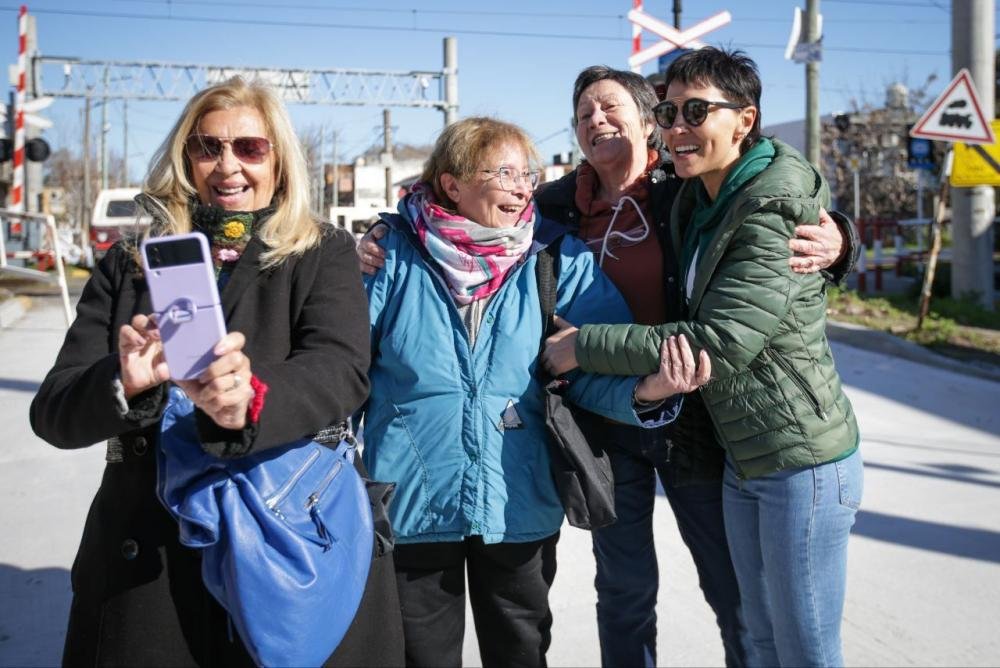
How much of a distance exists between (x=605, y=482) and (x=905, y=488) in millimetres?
3509

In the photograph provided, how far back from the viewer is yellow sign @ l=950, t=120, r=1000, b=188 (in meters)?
9.08

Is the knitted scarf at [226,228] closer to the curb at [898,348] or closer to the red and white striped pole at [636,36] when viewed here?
the curb at [898,348]

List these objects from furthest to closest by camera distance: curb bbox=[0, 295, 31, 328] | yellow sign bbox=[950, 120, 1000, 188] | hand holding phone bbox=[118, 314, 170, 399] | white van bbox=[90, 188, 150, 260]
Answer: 1. white van bbox=[90, 188, 150, 260]
2. curb bbox=[0, 295, 31, 328]
3. yellow sign bbox=[950, 120, 1000, 188]
4. hand holding phone bbox=[118, 314, 170, 399]

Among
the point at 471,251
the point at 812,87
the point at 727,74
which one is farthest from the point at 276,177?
the point at 812,87

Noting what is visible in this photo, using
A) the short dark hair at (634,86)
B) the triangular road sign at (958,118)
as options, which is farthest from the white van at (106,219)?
the short dark hair at (634,86)

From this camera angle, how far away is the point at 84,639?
5.94 feet

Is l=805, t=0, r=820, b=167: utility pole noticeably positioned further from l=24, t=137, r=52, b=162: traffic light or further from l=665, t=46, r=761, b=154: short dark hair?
l=24, t=137, r=52, b=162: traffic light

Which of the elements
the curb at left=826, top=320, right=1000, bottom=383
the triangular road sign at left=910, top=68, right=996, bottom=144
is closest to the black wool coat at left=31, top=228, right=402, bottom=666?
the curb at left=826, top=320, right=1000, bottom=383

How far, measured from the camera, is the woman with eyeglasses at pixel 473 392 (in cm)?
238

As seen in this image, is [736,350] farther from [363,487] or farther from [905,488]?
[905,488]

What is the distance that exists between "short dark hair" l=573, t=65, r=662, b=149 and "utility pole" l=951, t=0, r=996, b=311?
8935mm

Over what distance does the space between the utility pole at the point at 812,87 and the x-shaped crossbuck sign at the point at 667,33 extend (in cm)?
286

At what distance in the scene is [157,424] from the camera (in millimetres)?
1801

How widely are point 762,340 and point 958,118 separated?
7.84 m
